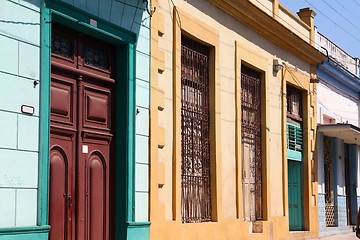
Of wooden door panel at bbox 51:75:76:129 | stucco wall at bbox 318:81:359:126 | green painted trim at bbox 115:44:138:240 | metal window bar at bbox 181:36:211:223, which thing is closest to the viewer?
wooden door panel at bbox 51:75:76:129

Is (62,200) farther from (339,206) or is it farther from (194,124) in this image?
(339,206)

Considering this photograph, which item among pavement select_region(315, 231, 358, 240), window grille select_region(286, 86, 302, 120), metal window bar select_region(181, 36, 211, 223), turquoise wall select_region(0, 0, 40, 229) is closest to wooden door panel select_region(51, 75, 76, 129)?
turquoise wall select_region(0, 0, 40, 229)

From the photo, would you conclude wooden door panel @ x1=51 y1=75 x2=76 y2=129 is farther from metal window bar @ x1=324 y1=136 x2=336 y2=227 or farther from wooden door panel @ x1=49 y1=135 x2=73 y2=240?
metal window bar @ x1=324 y1=136 x2=336 y2=227

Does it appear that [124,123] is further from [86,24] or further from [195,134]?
[195,134]

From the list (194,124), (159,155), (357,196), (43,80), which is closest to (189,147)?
(194,124)

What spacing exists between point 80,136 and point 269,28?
7.25 m

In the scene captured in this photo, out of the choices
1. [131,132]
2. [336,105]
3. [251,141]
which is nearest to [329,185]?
[336,105]

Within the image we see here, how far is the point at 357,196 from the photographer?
68.8 ft

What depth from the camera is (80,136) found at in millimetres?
8703

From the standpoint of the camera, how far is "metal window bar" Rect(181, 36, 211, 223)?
1130cm

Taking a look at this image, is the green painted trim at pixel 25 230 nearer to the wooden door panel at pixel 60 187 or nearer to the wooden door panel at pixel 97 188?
the wooden door panel at pixel 60 187

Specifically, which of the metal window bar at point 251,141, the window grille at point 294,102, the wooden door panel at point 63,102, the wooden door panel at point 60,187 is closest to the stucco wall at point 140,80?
the wooden door panel at point 63,102

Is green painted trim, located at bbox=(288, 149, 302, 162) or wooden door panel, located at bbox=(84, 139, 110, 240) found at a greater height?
green painted trim, located at bbox=(288, 149, 302, 162)

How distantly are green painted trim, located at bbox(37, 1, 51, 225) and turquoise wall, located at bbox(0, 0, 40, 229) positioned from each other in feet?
0.19
